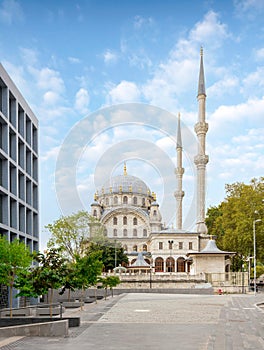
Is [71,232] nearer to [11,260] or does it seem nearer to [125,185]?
[11,260]

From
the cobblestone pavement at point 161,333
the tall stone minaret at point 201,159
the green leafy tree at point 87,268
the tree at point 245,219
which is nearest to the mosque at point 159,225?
the tall stone minaret at point 201,159

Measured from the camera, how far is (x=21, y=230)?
36656 mm

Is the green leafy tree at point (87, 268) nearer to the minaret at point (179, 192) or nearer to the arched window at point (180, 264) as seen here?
the arched window at point (180, 264)

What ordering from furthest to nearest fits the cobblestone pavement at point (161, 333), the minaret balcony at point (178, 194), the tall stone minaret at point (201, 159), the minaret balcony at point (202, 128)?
the minaret balcony at point (178, 194), the minaret balcony at point (202, 128), the tall stone minaret at point (201, 159), the cobblestone pavement at point (161, 333)

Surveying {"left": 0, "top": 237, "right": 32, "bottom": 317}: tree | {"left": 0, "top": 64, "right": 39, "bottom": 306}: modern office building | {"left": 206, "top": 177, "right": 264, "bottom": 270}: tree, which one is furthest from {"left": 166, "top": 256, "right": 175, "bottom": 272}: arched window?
{"left": 0, "top": 237, "right": 32, "bottom": 317}: tree

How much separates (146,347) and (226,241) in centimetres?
5007

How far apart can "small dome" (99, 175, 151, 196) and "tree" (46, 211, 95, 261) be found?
6824 centimetres

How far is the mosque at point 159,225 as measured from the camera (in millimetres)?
63106

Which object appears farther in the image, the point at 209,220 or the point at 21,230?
the point at 209,220

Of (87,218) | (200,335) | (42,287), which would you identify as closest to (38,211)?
(87,218)

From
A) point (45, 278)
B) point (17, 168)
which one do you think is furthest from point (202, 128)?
point (45, 278)

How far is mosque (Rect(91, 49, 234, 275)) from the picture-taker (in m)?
63.1

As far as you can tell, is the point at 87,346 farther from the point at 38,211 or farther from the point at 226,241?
the point at 226,241

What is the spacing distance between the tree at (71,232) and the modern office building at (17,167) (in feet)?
52.8
